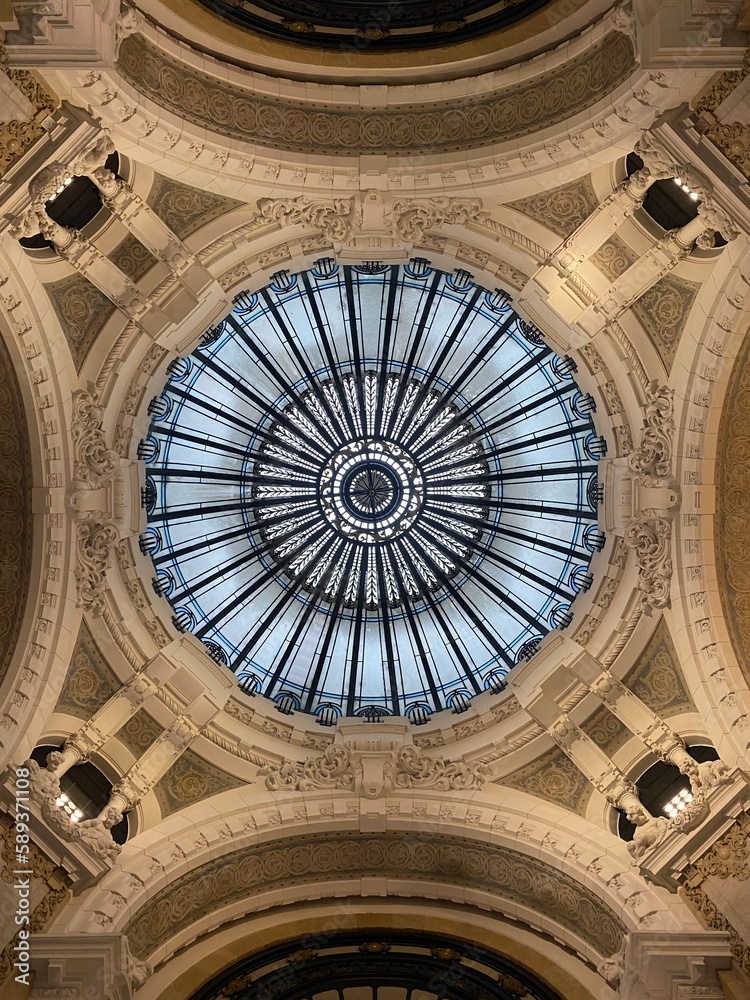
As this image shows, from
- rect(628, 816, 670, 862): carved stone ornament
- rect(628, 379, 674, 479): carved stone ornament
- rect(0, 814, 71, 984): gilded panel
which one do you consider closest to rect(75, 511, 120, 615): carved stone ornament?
rect(0, 814, 71, 984): gilded panel

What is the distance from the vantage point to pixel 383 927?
13586 millimetres

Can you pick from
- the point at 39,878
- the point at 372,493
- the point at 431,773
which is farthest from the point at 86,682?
the point at 372,493

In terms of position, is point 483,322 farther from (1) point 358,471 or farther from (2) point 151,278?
(2) point 151,278

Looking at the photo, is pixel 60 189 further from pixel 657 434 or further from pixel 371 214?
pixel 657 434

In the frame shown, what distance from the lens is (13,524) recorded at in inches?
521

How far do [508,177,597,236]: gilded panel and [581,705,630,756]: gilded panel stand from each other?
6786 millimetres

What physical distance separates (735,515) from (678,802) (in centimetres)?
388

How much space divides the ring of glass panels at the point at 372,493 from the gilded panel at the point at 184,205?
1.94m

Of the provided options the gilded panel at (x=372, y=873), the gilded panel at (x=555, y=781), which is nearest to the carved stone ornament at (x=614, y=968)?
the gilded panel at (x=372, y=873)

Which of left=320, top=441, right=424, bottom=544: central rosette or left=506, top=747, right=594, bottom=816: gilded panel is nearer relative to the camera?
left=506, top=747, right=594, bottom=816: gilded panel

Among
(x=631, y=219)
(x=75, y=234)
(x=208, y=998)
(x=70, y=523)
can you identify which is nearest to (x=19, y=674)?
(x=70, y=523)

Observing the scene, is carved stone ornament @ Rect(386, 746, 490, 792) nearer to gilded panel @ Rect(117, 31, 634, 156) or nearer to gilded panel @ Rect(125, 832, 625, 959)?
gilded panel @ Rect(125, 832, 625, 959)

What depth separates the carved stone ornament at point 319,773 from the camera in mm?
14281

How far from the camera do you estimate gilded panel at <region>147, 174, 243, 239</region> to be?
1316 centimetres
